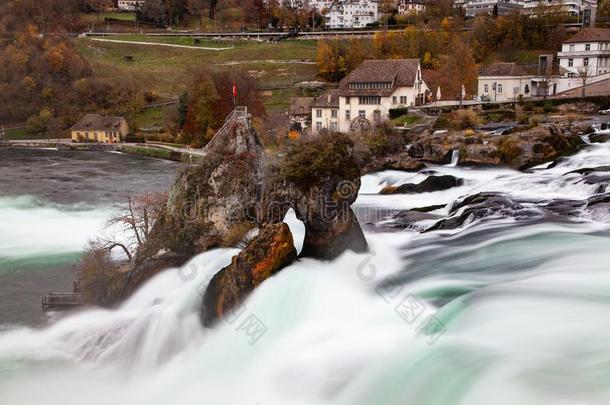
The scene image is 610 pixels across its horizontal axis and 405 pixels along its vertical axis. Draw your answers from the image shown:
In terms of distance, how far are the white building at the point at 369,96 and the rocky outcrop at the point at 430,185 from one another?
22.8 meters

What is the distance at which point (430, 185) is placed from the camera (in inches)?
1372

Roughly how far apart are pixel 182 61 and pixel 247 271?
103m

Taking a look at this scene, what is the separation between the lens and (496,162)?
38719 millimetres

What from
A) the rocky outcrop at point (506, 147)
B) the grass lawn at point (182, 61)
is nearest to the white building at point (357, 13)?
the grass lawn at point (182, 61)

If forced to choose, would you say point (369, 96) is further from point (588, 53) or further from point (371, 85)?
point (588, 53)

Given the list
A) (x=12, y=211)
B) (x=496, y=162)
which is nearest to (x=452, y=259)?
(x=496, y=162)

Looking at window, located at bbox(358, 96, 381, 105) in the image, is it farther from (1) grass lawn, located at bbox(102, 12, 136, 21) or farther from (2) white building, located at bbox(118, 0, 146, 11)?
(2) white building, located at bbox(118, 0, 146, 11)

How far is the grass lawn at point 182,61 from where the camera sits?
10069 cm

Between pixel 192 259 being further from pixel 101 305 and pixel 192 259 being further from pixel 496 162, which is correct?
pixel 496 162

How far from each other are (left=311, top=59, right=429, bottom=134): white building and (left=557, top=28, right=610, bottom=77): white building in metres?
16.8

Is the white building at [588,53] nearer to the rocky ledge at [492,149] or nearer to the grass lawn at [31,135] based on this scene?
the rocky ledge at [492,149]

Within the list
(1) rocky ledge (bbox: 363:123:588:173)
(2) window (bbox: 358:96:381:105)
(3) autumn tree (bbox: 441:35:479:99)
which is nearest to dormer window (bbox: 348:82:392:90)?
(2) window (bbox: 358:96:381:105)

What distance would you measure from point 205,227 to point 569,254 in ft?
44.0

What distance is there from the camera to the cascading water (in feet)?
50.8
